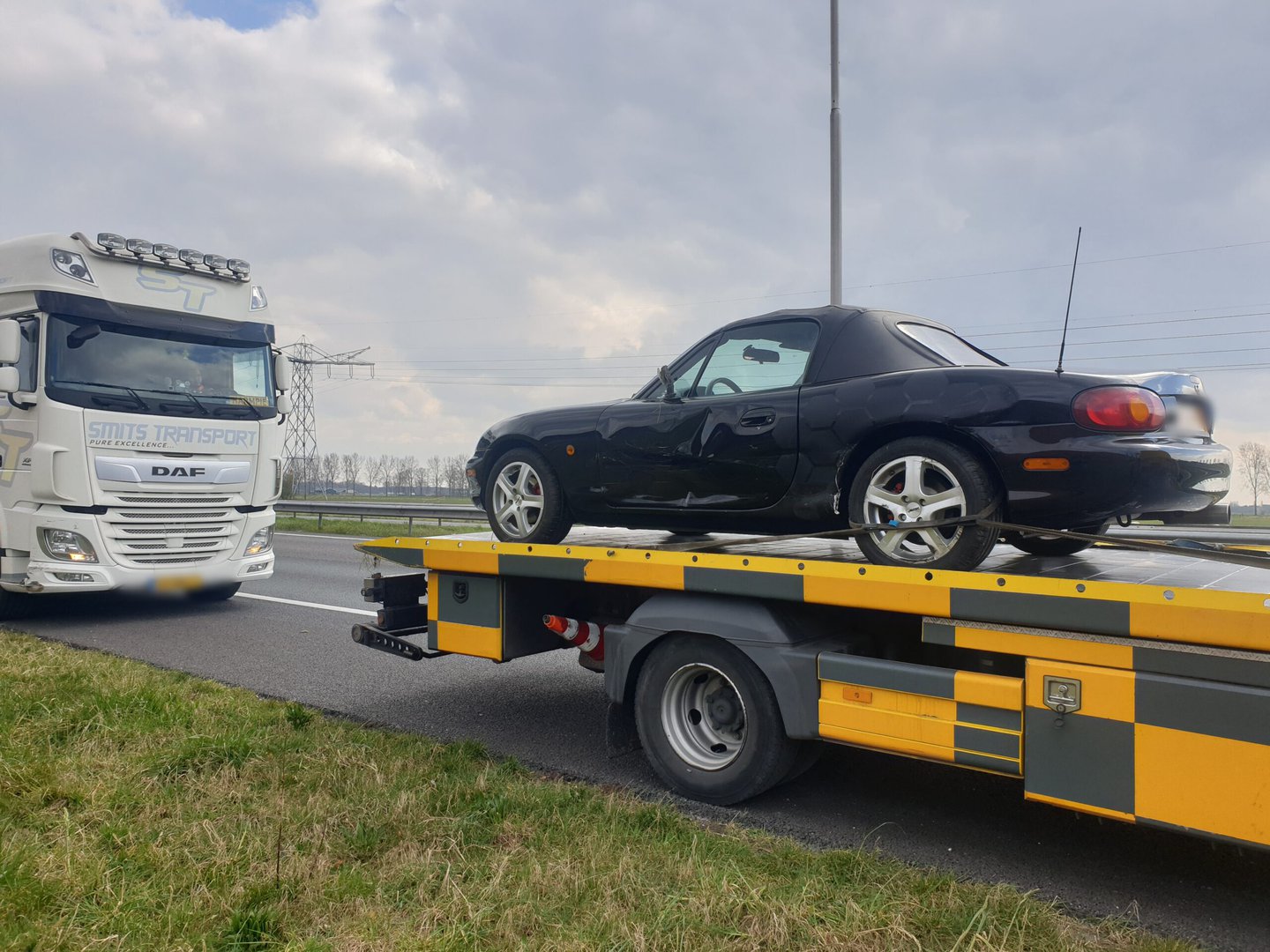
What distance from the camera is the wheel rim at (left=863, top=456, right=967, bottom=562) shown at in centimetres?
402

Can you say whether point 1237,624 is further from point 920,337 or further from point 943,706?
point 920,337

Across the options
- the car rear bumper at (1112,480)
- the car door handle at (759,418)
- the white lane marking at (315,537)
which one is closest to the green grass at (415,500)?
the white lane marking at (315,537)

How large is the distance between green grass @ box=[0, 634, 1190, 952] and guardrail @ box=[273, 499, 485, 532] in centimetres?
1438

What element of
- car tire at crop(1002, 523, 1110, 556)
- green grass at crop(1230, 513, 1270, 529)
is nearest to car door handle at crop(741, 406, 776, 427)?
car tire at crop(1002, 523, 1110, 556)

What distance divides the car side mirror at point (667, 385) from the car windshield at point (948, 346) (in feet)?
3.94

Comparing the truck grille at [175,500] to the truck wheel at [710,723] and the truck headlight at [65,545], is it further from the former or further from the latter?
the truck wheel at [710,723]

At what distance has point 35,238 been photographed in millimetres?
8867

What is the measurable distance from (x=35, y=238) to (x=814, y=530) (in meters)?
8.04

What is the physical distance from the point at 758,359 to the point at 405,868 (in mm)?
2867

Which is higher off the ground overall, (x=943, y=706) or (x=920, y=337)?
(x=920, y=337)

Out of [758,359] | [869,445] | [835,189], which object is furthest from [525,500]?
[835,189]

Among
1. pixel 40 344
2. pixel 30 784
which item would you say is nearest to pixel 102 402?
pixel 40 344

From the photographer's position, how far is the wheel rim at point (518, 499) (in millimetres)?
5786

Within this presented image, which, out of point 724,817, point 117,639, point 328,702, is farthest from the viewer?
point 117,639
